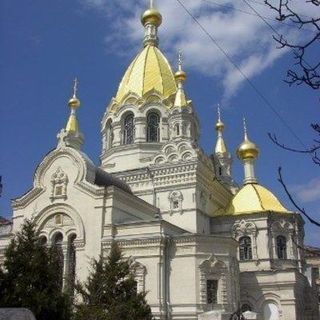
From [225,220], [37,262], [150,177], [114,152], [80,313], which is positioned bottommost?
[80,313]

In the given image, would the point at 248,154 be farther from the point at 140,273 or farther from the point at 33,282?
the point at 33,282

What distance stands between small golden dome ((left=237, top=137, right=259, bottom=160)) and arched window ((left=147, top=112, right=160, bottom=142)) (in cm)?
580

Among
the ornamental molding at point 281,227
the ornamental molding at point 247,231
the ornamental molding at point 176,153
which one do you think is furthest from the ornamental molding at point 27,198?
the ornamental molding at point 281,227

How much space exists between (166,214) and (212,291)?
6.23 meters

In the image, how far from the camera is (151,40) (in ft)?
117

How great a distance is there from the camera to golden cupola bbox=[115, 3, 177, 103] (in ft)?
105

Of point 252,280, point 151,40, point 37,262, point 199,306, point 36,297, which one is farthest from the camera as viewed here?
point 151,40

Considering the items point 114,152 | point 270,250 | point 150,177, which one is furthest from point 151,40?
point 270,250

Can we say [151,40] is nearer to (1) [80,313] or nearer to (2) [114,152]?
(2) [114,152]

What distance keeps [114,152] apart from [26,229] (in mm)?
16037

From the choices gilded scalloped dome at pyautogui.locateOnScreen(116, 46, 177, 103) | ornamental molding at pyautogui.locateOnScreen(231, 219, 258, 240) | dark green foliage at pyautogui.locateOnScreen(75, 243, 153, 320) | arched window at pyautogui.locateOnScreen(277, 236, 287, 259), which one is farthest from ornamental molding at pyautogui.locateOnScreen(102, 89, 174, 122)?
dark green foliage at pyautogui.locateOnScreen(75, 243, 153, 320)

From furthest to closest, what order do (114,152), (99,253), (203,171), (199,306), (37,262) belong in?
(114,152) < (203,171) < (99,253) < (199,306) < (37,262)

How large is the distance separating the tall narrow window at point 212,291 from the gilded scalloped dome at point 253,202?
7243 millimetres

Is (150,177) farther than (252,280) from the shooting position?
Yes
